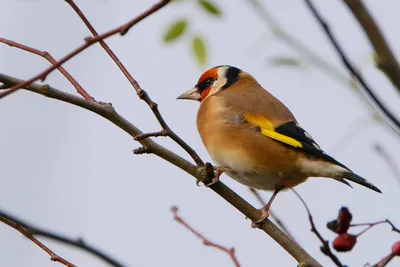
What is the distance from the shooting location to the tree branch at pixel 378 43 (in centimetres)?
96

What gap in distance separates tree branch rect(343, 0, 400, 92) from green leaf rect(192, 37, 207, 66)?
2361 mm

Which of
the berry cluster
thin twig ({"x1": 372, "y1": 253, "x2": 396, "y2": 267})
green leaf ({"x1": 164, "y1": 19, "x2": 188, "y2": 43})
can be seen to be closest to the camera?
thin twig ({"x1": 372, "y1": 253, "x2": 396, "y2": 267})

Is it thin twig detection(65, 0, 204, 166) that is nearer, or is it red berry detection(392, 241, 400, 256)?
red berry detection(392, 241, 400, 256)

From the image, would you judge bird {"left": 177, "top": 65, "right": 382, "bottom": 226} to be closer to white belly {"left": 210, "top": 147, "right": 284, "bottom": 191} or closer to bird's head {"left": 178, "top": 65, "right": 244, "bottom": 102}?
white belly {"left": 210, "top": 147, "right": 284, "bottom": 191}

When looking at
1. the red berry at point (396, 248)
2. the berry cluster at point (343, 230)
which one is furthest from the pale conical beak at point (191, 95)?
the red berry at point (396, 248)

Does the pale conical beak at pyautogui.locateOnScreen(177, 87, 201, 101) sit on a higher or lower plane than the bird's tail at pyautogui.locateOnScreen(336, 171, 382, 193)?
higher

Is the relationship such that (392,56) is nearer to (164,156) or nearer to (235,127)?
(164,156)

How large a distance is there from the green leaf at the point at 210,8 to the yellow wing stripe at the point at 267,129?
4.51 ft

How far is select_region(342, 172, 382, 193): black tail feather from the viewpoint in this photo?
147 inches

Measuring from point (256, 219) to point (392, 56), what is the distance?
2.11 m

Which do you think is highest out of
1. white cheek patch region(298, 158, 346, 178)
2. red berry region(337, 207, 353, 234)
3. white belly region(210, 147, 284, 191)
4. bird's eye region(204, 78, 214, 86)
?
bird's eye region(204, 78, 214, 86)

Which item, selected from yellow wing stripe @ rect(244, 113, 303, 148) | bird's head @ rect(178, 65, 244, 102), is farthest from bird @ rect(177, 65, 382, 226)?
bird's head @ rect(178, 65, 244, 102)

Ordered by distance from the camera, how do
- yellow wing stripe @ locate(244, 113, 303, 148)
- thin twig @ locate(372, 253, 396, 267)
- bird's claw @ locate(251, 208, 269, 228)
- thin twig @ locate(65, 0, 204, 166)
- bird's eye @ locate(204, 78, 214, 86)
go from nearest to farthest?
thin twig @ locate(372, 253, 396, 267) < thin twig @ locate(65, 0, 204, 166) < bird's claw @ locate(251, 208, 269, 228) < yellow wing stripe @ locate(244, 113, 303, 148) < bird's eye @ locate(204, 78, 214, 86)

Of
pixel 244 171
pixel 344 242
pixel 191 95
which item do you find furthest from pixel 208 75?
pixel 344 242
